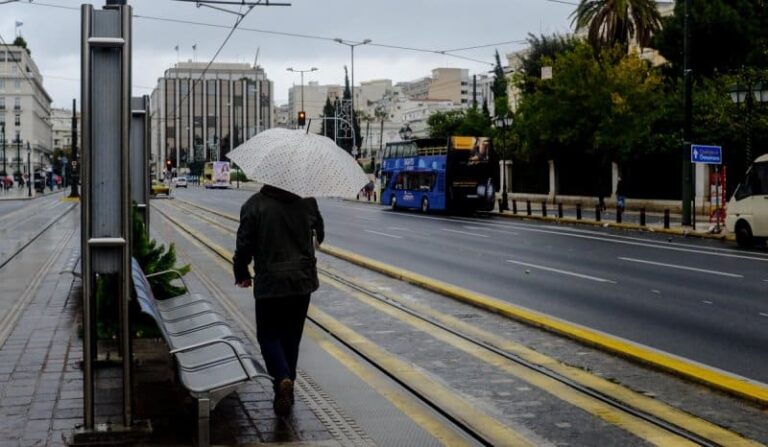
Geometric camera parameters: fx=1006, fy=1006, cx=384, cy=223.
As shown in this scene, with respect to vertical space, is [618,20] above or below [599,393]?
above

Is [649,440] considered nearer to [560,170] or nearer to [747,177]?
[747,177]

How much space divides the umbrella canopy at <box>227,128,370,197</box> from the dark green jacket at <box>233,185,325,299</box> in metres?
0.22

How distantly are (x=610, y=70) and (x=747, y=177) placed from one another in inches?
872

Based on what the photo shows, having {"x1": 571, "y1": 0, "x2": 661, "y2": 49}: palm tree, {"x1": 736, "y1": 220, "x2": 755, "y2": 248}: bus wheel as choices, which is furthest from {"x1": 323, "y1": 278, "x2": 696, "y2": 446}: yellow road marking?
{"x1": 571, "y1": 0, "x2": 661, "y2": 49}: palm tree

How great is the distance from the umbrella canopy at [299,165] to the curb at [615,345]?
10.8 ft

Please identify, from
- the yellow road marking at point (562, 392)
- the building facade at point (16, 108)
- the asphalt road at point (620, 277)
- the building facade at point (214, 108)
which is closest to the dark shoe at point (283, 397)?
the yellow road marking at point (562, 392)

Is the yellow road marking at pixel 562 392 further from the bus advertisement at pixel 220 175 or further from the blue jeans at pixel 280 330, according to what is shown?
the bus advertisement at pixel 220 175

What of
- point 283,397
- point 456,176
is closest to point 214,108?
point 456,176

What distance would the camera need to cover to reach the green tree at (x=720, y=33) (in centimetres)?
4428

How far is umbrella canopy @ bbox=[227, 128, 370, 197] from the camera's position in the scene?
6594mm

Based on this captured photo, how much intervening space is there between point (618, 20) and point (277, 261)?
1994 inches

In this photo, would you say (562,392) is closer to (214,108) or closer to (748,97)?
(748,97)

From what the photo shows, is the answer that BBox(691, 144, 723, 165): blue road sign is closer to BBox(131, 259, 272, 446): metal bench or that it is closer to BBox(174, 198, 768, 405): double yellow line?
BBox(174, 198, 768, 405): double yellow line

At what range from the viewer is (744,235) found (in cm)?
2452
